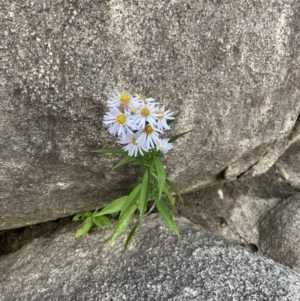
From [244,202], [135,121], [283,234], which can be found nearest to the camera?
[135,121]

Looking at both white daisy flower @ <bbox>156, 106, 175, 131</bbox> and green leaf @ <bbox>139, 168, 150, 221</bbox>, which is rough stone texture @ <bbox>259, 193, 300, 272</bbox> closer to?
green leaf @ <bbox>139, 168, 150, 221</bbox>

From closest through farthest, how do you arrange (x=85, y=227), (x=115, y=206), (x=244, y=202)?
(x=115, y=206)
(x=85, y=227)
(x=244, y=202)

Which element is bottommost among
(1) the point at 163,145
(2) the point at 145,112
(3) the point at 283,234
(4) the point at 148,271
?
(3) the point at 283,234

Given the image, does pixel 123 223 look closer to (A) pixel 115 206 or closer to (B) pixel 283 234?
(A) pixel 115 206

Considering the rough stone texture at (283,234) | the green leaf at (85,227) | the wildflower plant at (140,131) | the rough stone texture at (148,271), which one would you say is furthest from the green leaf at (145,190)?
the rough stone texture at (283,234)

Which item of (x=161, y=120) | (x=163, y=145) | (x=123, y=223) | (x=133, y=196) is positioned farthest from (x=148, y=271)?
(x=161, y=120)

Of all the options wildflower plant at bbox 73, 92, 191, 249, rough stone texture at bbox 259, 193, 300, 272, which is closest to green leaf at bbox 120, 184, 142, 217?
wildflower plant at bbox 73, 92, 191, 249
